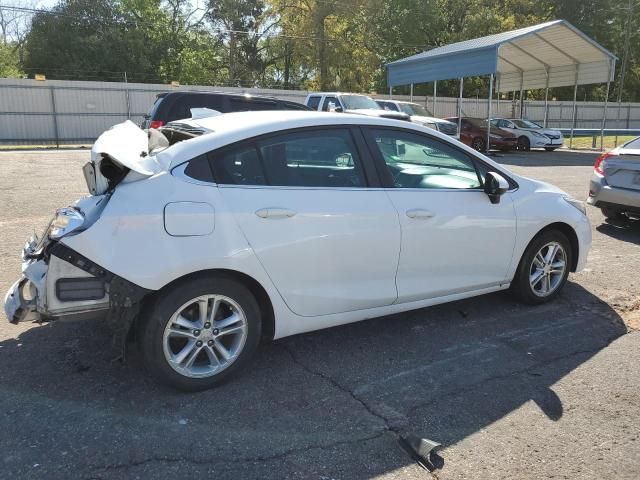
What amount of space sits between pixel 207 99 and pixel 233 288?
7.85 meters

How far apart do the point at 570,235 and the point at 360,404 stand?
276 centimetres

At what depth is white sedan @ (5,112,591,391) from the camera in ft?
10.1

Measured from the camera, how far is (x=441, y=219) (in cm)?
Answer: 398

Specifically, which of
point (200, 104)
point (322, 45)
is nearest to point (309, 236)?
point (200, 104)

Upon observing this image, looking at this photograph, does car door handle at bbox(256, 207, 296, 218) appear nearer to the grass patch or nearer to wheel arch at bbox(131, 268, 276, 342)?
wheel arch at bbox(131, 268, 276, 342)

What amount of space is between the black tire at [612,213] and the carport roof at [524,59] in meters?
13.9

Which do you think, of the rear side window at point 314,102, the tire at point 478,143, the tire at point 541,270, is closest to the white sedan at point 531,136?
the tire at point 478,143

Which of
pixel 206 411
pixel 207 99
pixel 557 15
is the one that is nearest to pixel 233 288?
pixel 206 411

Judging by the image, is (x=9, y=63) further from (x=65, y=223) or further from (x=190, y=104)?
(x=65, y=223)

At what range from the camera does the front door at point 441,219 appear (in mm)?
3900

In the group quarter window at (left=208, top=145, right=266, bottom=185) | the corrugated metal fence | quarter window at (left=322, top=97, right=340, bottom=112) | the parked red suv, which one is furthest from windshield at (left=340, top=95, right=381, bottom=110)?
quarter window at (left=208, top=145, right=266, bottom=185)

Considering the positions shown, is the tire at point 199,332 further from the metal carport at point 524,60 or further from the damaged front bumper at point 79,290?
the metal carport at point 524,60

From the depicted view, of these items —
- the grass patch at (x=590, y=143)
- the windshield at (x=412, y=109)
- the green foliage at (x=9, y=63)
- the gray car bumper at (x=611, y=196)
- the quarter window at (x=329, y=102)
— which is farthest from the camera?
the green foliage at (x=9, y=63)

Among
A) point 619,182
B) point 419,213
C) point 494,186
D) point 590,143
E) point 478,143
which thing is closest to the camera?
point 419,213
